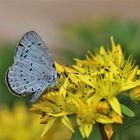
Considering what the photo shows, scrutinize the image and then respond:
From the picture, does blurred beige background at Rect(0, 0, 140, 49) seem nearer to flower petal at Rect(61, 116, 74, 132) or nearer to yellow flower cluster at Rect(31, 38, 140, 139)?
yellow flower cluster at Rect(31, 38, 140, 139)

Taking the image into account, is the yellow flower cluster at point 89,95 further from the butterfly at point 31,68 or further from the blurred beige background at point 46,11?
the blurred beige background at point 46,11

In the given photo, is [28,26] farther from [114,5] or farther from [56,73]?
[56,73]

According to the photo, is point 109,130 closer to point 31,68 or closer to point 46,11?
point 31,68

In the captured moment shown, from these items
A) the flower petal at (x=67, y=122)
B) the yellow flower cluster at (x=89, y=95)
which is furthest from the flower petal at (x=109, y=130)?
the flower petal at (x=67, y=122)

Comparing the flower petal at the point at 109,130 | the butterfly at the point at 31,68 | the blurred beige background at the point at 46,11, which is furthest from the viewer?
the blurred beige background at the point at 46,11

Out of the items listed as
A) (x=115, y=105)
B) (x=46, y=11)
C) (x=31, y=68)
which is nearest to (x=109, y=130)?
(x=115, y=105)

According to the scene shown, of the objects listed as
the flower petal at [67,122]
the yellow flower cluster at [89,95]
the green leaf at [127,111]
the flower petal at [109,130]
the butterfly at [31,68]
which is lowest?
the flower petal at [109,130]
